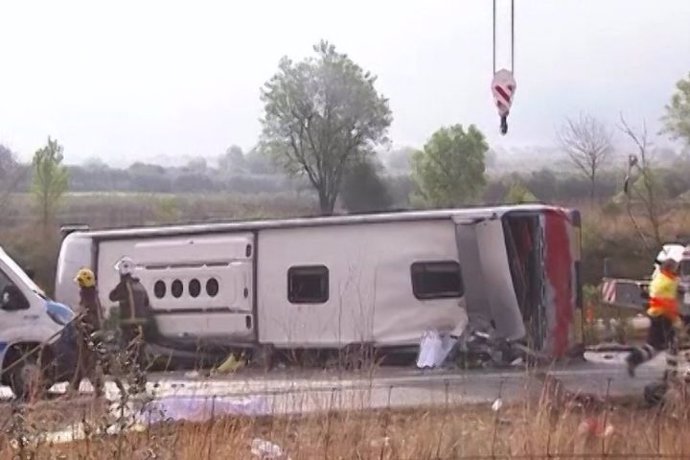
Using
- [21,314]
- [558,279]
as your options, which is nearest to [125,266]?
[21,314]

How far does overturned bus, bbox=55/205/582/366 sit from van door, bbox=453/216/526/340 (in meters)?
0.01

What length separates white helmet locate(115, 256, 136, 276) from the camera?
1930 centimetres

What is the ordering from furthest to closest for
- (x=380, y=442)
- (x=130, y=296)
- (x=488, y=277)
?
1. (x=130, y=296)
2. (x=488, y=277)
3. (x=380, y=442)

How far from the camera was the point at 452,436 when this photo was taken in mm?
7242

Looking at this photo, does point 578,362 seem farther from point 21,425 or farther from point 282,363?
point 21,425

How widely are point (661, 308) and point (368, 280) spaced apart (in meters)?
5.84

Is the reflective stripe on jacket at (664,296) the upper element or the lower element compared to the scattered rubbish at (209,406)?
upper

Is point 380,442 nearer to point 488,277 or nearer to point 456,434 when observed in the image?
point 456,434

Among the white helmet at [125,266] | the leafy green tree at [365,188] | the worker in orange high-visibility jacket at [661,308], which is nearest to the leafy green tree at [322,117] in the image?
the leafy green tree at [365,188]

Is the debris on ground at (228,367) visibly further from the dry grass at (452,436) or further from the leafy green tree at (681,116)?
the leafy green tree at (681,116)

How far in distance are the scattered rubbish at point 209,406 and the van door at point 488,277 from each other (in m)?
8.83

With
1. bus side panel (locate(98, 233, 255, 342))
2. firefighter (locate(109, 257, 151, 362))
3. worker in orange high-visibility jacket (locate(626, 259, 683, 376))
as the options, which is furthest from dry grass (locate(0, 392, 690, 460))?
bus side panel (locate(98, 233, 255, 342))

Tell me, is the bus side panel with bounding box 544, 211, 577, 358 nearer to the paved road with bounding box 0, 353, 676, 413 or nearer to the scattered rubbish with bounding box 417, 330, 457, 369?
the scattered rubbish with bounding box 417, 330, 457, 369

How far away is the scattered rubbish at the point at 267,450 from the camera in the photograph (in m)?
7.04
